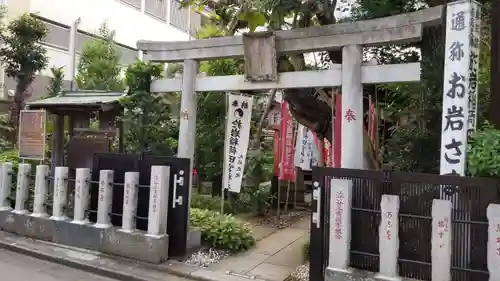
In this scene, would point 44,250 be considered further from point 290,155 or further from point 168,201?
point 290,155

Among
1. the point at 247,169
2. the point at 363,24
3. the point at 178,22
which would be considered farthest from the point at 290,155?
the point at 178,22

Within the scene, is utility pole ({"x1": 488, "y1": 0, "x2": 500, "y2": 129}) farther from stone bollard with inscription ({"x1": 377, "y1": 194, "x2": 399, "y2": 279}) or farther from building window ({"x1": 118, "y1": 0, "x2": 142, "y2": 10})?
building window ({"x1": 118, "y1": 0, "x2": 142, "y2": 10})

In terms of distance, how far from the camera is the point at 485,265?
196 inches

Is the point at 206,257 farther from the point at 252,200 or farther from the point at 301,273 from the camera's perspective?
the point at 252,200

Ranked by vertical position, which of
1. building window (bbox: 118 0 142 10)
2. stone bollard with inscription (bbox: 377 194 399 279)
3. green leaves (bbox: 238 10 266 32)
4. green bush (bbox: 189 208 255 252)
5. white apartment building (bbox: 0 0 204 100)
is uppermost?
building window (bbox: 118 0 142 10)

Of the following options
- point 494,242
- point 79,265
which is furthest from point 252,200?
point 494,242

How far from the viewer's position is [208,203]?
1172 cm

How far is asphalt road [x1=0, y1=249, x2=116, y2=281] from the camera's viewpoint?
22.2 feet

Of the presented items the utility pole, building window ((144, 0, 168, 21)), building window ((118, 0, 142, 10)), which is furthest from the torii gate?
building window ((144, 0, 168, 21))

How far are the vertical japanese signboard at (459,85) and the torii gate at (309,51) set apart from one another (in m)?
0.53

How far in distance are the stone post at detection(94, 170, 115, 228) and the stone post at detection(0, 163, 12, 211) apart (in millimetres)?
3097

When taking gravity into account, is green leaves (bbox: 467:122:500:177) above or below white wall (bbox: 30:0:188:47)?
below

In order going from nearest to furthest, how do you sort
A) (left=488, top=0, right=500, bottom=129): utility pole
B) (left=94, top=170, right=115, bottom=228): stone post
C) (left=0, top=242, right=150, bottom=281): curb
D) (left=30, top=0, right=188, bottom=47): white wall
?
(left=488, top=0, right=500, bottom=129): utility pole < (left=0, top=242, right=150, bottom=281): curb < (left=94, top=170, right=115, bottom=228): stone post < (left=30, top=0, right=188, bottom=47): white wall

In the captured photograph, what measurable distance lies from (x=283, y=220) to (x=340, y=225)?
6.23 m
